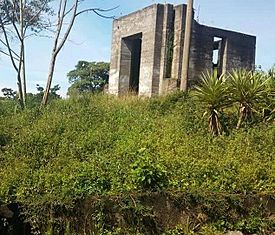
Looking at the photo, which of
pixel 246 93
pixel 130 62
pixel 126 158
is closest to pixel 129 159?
pixel 126 158

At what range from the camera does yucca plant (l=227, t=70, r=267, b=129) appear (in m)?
10.9

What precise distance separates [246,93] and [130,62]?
1036 cm

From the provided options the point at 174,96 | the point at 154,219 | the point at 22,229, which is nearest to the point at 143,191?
the point at 154,219

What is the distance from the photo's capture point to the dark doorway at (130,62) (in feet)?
66.3

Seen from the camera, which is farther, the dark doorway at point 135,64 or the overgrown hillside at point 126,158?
the dark doorway at point 135,64

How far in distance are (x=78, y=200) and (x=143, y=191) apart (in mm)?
1102

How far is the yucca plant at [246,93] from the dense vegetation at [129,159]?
29cm

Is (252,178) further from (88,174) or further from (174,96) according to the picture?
(174,96)

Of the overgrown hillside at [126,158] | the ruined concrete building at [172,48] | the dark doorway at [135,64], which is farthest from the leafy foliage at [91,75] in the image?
the overgrown hillside at [126,158]

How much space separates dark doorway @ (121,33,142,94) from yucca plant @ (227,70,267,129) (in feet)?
30.1

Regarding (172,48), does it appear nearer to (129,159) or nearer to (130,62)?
(130,62)

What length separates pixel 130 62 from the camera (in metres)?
20.5

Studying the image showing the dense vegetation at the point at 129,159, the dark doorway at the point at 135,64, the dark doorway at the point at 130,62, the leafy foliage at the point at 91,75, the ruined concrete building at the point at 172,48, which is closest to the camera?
the dense vegetation at the point at 129,159

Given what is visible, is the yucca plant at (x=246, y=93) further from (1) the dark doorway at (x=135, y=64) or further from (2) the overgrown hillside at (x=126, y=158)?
(1) the dark doorway at (x=135, y=64)
